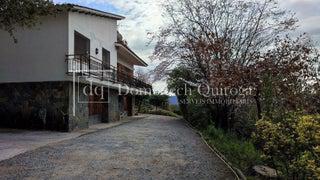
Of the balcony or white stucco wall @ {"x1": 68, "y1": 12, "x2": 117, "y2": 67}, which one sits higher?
white stucco wall @ {"x1": 68, "y1": 12, "x2": 117, "y2": 67}

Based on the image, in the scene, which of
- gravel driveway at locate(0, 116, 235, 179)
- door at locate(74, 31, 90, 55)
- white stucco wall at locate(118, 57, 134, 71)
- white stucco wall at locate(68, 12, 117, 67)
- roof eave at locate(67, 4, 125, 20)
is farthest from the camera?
white stucco wall at locate(118, 57, 134, 71)

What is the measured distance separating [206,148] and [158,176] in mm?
4709

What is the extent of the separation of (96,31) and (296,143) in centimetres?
1730

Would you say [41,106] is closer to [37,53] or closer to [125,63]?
[37,53]

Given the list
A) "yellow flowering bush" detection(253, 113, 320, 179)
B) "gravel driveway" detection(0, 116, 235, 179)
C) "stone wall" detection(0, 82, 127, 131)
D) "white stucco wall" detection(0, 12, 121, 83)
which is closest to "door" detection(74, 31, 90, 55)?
"white stucco wall" detection(0, 12, 121, 83)

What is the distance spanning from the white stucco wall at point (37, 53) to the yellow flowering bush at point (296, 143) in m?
11.9

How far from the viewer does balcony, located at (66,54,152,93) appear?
59.1 feet

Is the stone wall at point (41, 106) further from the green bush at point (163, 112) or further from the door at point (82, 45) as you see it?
the green bush at point (163, 112)

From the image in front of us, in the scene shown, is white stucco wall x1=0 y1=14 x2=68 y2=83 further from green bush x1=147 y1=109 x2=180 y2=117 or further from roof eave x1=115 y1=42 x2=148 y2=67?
green bush x1=147 y1=109 x2=180 y2=117

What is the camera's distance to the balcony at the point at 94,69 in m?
18.0

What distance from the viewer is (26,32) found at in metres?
18.5

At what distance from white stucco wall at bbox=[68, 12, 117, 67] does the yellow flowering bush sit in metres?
12.2

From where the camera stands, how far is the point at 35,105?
18469mm

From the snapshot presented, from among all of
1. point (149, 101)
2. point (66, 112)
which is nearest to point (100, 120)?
point (66, 112)
